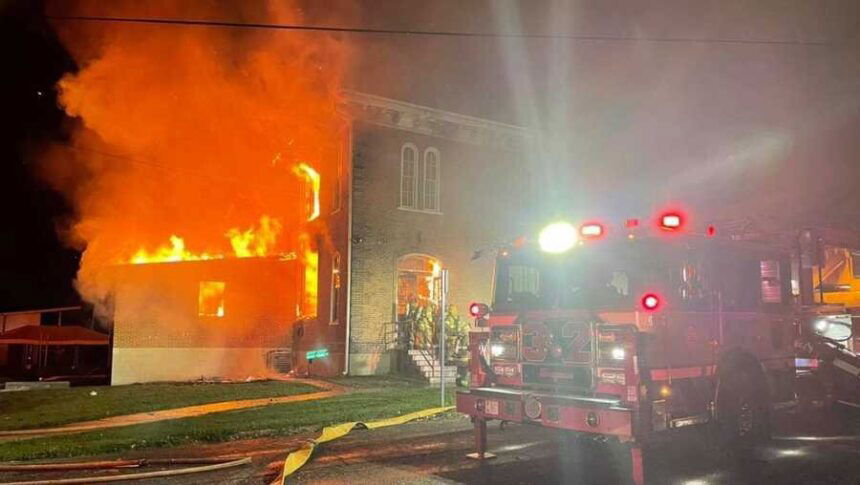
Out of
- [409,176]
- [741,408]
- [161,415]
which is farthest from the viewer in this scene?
[409,176]

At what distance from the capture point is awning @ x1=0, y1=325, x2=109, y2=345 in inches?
890

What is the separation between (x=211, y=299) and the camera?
63.2 ft

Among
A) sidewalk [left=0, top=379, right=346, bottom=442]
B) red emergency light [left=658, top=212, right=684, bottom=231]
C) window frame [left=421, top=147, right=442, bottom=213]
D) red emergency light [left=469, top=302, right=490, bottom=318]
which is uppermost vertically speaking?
window frame [left=421, top=147, right=442, bottom=213]

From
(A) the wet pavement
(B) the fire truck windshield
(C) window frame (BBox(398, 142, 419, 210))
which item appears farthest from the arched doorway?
(B) the fire truck windshield

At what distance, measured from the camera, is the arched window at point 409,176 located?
59.2 ft

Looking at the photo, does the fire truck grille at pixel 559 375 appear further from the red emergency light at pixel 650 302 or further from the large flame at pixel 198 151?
the large flame at pixel 198 151

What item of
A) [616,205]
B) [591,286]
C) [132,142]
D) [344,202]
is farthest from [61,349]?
[591,286]

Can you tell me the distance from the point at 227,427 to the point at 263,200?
1332cm

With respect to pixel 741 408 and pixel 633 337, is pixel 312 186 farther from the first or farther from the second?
pixel 633 337

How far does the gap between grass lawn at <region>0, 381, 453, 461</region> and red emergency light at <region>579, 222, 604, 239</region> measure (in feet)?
17.0

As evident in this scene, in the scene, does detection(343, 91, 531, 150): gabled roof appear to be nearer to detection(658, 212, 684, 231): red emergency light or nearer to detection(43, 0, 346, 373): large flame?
detection(43, 0, 346, 373): large flame

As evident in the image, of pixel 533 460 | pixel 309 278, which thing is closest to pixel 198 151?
pixel 309 278

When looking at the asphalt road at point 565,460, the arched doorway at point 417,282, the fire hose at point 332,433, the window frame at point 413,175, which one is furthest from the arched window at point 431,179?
the asphalt road at point 565,460

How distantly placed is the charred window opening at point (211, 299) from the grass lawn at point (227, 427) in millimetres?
8118
